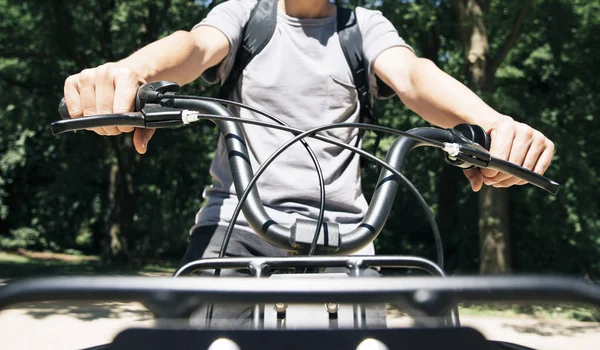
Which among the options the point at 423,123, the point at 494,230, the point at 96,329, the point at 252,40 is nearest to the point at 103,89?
the point at 252,40

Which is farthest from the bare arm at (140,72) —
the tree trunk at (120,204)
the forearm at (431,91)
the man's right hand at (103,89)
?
the tree trunk at (120,204)

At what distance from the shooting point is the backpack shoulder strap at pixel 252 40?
179cm

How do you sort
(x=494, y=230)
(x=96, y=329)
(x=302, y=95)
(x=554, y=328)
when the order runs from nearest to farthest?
(x=302, y=95) → (x=96, y=329) → (x=554, y=328) → (x=494, y=230)

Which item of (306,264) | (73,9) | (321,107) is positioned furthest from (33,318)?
(73,9)

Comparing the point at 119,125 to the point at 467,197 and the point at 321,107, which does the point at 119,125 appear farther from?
the point at 467,197

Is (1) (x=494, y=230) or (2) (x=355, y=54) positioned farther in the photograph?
(1) (x=494, y=230)

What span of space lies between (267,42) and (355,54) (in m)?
0.27

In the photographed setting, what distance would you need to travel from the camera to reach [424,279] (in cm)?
68

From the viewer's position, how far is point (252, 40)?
179 centimetres

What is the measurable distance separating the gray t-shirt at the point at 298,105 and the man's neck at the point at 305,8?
3 cm

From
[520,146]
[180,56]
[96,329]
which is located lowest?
[96,329]

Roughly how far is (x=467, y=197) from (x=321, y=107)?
17450 mm

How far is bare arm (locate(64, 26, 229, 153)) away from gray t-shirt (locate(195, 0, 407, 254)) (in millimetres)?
67

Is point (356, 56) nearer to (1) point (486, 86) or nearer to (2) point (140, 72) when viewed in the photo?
(2) point (140, 72)
